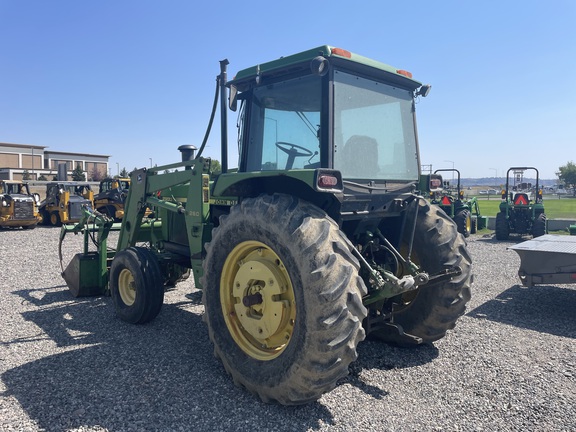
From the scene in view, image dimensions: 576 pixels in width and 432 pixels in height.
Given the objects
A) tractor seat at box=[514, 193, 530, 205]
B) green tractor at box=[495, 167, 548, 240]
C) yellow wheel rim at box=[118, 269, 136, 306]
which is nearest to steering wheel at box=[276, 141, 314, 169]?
yellow wheel rim at box=[118, 269, 136, 306]

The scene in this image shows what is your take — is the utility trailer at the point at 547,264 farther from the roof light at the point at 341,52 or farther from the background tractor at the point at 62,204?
the background tractor at the point at 62,204

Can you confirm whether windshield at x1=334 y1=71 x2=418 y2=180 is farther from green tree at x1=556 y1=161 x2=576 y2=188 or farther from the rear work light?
green tree at x1=556 y1=161 x2=576 y2=188

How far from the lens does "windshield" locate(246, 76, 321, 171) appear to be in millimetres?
4012

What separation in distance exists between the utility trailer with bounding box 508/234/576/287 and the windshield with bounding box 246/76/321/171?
4.03 meters

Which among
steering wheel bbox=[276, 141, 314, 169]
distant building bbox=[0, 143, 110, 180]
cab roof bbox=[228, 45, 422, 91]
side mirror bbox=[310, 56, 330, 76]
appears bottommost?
steering wheel bbox=[276, 141, 314, 169]

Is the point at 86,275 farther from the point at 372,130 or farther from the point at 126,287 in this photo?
the point at 372,130

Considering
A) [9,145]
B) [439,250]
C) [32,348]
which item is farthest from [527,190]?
[9,145]

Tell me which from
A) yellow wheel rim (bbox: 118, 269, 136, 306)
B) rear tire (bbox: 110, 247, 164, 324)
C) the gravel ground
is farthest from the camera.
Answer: yellow wheel rim (bbox: 118, 269, 136, 306)

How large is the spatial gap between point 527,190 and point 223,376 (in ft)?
51.1

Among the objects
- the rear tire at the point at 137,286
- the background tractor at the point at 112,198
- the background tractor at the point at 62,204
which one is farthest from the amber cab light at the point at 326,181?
the background tractor at the point at 112,198

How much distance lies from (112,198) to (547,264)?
61.7 ft

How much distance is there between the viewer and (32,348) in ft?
15.7

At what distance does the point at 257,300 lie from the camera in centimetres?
383

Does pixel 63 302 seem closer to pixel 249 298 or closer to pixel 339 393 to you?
pixel 249 298
